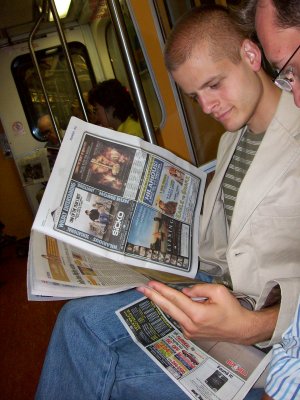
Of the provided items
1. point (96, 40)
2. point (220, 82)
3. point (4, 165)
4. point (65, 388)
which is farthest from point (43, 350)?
point (96, 40)

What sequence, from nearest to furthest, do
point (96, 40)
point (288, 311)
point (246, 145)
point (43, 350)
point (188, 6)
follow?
point (288, 311) < point (246, 145) < point (188, 6) < point (43, 350) < point (96, 40)

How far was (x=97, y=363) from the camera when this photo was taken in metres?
0.81

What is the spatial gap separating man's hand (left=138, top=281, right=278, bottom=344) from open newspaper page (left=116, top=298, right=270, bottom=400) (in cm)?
5

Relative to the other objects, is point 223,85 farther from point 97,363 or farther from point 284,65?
point 97,363

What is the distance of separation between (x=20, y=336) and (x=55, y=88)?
2775 mm

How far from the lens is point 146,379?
78cm

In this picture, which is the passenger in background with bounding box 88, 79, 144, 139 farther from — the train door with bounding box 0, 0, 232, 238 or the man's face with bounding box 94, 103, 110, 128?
the train door with bounding box 0, 0, 232, 238

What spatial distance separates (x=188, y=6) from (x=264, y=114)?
2.47 ft

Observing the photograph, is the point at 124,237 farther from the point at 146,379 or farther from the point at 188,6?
the point at 188,6

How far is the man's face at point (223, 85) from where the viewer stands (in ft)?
3.03

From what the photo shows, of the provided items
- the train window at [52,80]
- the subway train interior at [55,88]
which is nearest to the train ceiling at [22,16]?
the subway train interior at [55,88]

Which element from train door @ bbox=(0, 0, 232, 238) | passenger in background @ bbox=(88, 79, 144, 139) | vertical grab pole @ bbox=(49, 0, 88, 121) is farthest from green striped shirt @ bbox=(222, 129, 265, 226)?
train door @ bbox=(0, 0, 232, 238)

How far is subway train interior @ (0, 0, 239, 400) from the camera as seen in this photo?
143cm

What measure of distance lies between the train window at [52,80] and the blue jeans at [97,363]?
3451 mm
